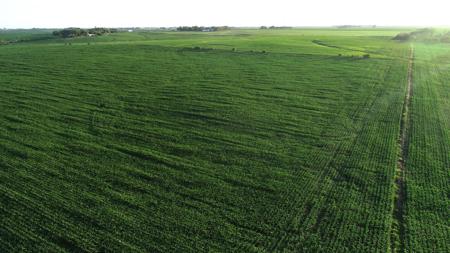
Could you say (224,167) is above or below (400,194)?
above

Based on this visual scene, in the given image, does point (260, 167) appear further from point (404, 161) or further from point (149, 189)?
point (404, 161)

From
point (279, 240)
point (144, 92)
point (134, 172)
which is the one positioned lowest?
point (279, 240)

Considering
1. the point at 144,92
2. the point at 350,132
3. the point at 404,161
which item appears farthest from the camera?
the point at 144,92

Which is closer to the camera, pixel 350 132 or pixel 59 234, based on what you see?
pixel 59 234

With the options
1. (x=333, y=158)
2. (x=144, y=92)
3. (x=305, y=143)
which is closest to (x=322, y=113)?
(x=305, y=143)

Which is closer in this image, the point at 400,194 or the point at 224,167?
the point at 400,194

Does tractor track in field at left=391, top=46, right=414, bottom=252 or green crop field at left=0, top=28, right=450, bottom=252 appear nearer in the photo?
tractor track in field at left=391, top=46, right=414, bottom=252

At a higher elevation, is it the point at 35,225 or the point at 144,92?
the point at 144,92

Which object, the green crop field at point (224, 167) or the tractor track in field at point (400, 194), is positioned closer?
the tractor track in field at point (400, 194)
